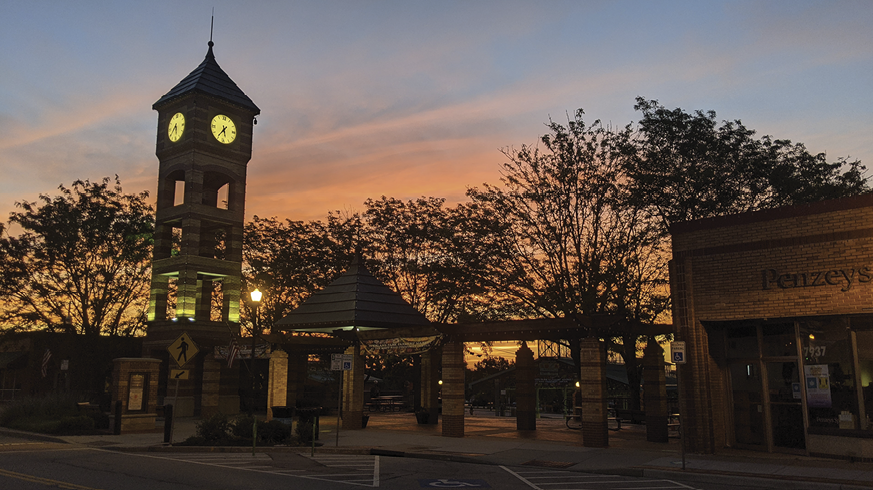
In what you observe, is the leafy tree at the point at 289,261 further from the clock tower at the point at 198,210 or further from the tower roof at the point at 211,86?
the tower roof at the point at 211,86

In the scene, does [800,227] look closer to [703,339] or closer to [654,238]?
[703,339]

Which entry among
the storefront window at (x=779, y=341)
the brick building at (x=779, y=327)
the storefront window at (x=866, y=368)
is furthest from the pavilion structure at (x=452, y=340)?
the storefront window at (x=866, y=368)

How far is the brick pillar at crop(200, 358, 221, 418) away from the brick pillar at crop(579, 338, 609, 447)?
23730 millimetres

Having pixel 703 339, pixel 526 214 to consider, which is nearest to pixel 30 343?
pixel 526 214

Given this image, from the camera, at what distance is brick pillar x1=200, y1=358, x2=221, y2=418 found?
37.5 m

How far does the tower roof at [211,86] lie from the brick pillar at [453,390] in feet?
94.8

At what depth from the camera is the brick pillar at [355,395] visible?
90.2 ft

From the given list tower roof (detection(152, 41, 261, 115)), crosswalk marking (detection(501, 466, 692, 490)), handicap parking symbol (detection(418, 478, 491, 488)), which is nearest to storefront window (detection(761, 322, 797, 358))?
crosswalk marking (detection(501, 466, 692, 490))

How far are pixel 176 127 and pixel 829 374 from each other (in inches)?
1641

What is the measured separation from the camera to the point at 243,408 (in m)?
43.2

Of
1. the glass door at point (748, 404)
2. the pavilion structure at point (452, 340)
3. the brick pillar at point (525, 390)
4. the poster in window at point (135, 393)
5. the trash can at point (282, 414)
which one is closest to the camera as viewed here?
the glass door at point (748, 404)

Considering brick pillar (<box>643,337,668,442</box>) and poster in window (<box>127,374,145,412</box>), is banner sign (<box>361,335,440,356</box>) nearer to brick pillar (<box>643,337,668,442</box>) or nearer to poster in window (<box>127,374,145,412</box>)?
brick pillar (<box>643,337,668,442</box>)

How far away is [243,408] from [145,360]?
58.2 ft

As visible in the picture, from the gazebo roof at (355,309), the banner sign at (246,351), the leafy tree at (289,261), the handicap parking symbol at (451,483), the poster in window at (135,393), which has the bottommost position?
the handicap parking symbol at (451,483)
